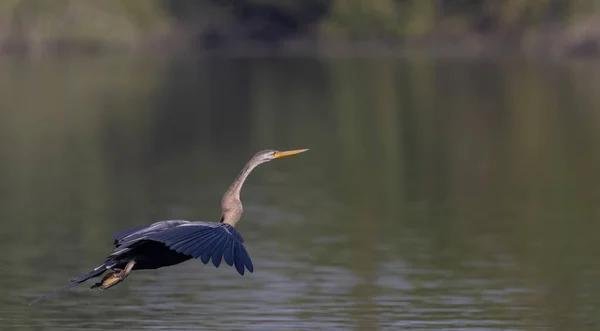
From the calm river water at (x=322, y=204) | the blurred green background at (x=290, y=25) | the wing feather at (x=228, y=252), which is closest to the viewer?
the wing feather at (x=228, y=252)

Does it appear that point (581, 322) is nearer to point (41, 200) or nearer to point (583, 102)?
point (41, 200)

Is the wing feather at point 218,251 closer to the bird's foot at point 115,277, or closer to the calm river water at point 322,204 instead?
the bird's foot at point 115,277

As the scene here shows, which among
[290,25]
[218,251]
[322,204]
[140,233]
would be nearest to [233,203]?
[140,233]

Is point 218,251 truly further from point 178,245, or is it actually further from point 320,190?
point 320,190

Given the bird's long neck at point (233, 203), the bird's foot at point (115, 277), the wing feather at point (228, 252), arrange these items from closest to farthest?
the wing feather at point (228, 252)
the bird's foot at point (115, 277)
the bird's long neck at point (233, 203)

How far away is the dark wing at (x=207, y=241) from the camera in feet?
28.3

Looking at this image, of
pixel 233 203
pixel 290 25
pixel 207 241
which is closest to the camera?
pixel 207 241

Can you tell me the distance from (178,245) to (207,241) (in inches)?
6.8

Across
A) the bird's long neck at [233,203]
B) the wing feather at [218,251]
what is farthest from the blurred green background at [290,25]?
the wing feather at [218,251]

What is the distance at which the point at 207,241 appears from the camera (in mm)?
8898

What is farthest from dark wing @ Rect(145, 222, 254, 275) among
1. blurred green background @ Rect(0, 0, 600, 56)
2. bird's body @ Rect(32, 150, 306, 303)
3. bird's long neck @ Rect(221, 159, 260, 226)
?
blurred green background @ Rect(0, 0, 600, 56)

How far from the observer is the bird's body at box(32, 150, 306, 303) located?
873cm

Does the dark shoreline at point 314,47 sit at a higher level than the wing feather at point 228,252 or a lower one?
higher

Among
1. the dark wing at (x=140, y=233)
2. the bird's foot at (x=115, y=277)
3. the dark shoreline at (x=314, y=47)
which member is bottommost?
the bird's foot at (x=115, y=277)
